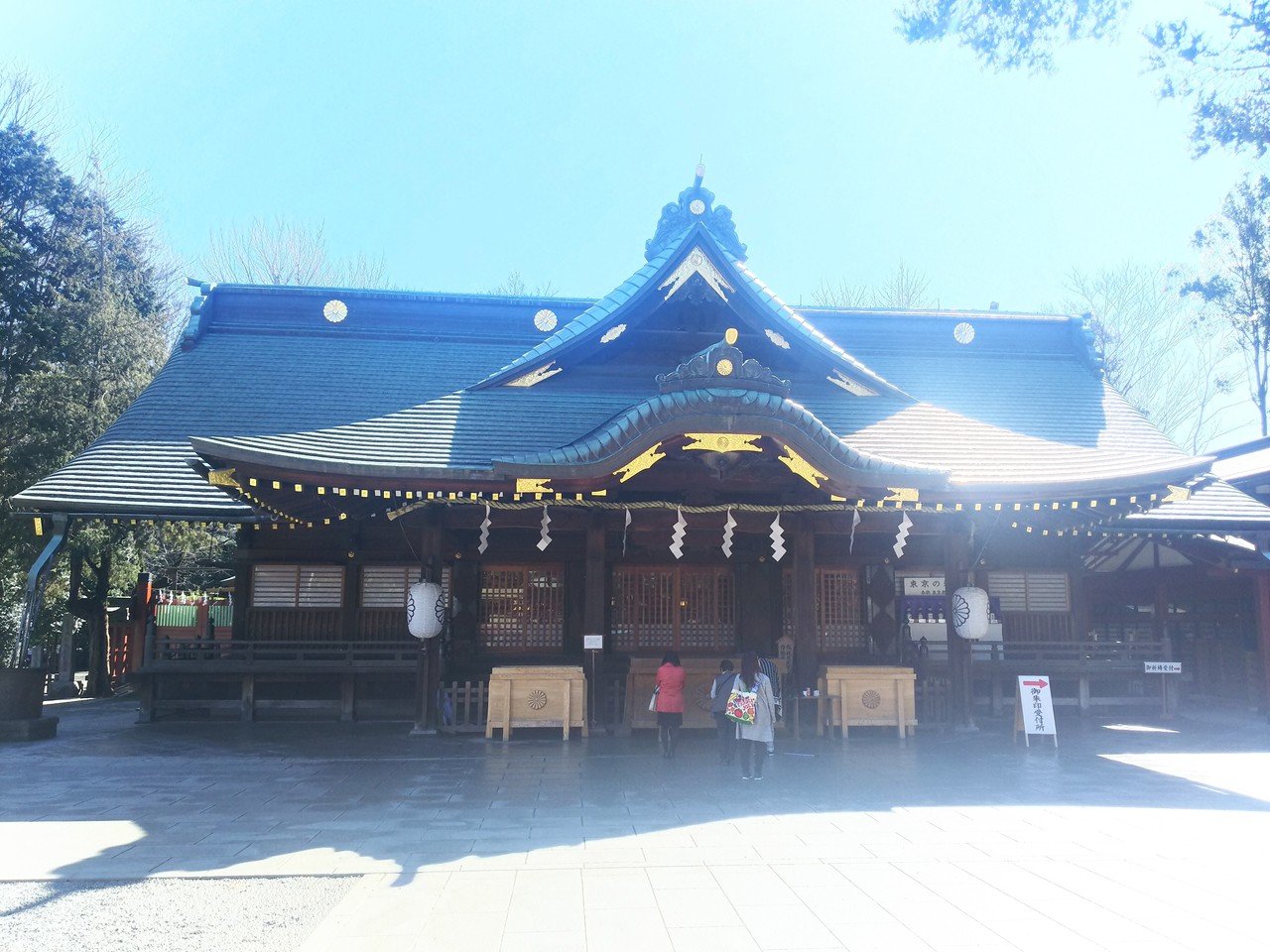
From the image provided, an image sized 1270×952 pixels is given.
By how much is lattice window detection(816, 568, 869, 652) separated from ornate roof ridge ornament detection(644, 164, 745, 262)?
255 inches

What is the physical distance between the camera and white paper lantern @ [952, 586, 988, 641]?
12875 millimetres

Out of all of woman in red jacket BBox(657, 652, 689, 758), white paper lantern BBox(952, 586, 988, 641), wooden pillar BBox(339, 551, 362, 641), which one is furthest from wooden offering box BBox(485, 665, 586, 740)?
white paper lantern BBox(952, 586, 988, 641)

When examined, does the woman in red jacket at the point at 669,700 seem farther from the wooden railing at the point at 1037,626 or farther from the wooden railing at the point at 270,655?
the wooden railing at the point at 1037,626

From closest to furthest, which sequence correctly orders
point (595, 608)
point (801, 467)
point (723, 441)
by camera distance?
point (723, 441) < point (801, 467) < point (595, 608)

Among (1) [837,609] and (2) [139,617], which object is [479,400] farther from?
(2) [139,617]

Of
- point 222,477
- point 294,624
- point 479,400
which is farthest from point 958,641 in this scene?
point 294,624

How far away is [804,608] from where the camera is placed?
1269 cm

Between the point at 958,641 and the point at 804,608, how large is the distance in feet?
9.21

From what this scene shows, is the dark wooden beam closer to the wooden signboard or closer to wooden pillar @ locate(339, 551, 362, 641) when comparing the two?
the wooden signboard

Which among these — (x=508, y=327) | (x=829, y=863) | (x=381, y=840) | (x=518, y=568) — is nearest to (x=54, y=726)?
(x=518, y=568)

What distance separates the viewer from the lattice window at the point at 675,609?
14945mm

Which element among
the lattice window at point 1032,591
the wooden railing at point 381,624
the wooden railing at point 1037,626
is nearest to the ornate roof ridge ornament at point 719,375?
the wooden railing at point 381,624

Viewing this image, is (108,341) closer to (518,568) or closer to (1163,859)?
(518,568)

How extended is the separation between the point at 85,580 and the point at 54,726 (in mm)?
9460
